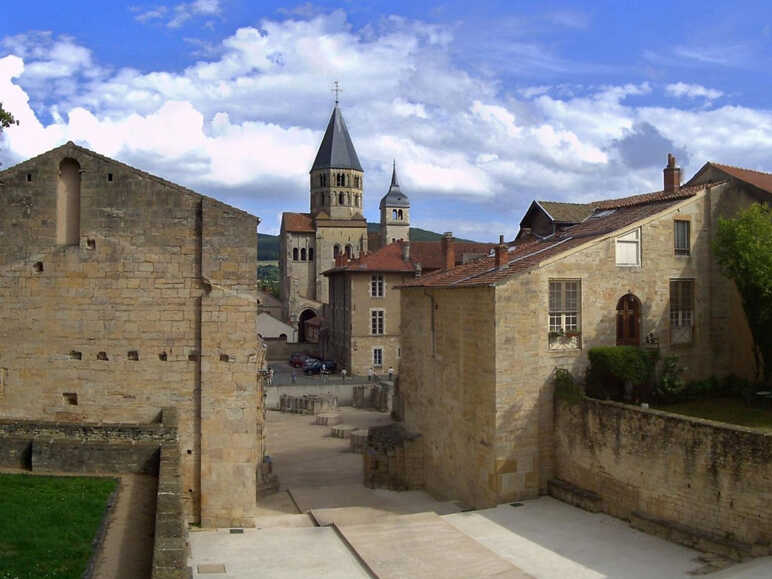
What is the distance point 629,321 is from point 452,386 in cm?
548

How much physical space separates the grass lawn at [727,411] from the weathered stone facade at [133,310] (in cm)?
1204

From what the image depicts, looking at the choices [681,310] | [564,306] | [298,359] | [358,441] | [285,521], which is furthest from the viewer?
[298,359]

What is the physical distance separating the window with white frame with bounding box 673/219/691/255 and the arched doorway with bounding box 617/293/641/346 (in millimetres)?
2154

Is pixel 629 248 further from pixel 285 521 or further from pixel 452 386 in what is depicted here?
pixel 285 521

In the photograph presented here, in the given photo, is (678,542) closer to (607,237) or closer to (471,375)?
(471,375)

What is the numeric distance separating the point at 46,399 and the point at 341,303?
37706mm

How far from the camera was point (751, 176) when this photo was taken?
79.6 feet

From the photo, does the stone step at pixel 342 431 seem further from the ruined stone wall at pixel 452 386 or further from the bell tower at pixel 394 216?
the bell tower at pixel 394 216

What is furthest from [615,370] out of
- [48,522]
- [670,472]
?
[48,522]

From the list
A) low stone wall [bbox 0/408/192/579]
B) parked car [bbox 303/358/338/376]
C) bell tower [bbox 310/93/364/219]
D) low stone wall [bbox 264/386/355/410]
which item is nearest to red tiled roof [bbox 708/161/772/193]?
low stone wall [bbox 0/408/192/579]

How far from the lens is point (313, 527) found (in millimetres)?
17594

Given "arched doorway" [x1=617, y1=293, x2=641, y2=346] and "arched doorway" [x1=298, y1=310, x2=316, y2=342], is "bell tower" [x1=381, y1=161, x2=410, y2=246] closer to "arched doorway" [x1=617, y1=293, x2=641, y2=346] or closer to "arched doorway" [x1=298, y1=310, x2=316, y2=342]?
"arched doorway" [x1=298, y1=310, x2=316, y2=342]

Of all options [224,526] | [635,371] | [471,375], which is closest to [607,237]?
[635,371]

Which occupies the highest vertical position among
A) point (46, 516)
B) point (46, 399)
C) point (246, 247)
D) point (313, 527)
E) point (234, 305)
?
point (246, 247)
